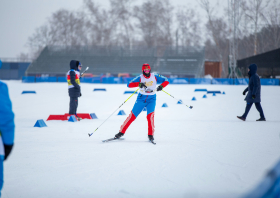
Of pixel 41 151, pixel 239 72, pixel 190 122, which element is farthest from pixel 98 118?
pixel 239 72

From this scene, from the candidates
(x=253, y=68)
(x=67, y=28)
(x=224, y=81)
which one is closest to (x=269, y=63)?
(x=224, y=81)

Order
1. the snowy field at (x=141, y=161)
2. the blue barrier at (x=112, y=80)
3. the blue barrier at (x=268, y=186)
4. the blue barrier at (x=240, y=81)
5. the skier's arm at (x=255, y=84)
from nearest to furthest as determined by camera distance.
A: the blue barrier at (x=268, y=186) < the snowy field at (x=141, y=161) < the skier's arm at (x=255, y=84) < the blue barrier at (x=240, y=81) < the blue barrier at (x=112, y=80)

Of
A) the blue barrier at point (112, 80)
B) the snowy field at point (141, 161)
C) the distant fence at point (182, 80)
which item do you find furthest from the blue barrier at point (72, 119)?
the blue barrier at point (112, 80)

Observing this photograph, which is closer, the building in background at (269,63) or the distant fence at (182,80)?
the building in background at (269,63)

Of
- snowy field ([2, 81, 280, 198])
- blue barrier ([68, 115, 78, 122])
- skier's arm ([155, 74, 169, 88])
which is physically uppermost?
skier's arm ([155, 74, 169, 88])

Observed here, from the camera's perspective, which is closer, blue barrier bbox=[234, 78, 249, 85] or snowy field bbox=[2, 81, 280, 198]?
snowy field bbox=[2, 81, 280, 198]

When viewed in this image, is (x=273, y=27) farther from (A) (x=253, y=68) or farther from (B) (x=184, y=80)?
(A) (x=253, y=68)

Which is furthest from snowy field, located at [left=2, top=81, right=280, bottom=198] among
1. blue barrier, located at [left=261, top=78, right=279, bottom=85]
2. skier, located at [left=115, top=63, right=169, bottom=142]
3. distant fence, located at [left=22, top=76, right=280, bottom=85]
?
distant fence, located at [left=22, top=76, right=280, bottom=85]

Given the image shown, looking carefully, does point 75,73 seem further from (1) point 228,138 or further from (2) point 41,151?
(1) point 228,138

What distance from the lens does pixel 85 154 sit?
518 cm

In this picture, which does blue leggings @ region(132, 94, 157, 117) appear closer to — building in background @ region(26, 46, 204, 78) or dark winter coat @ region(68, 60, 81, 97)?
dark winter coat @ region(68, 60, 81, 97)

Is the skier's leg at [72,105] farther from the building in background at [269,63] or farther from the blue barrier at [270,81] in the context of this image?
the blue barrier at [270,81]

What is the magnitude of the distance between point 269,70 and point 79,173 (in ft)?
92.4

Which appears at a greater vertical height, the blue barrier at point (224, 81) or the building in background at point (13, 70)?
the building in background at point (13, 70)
